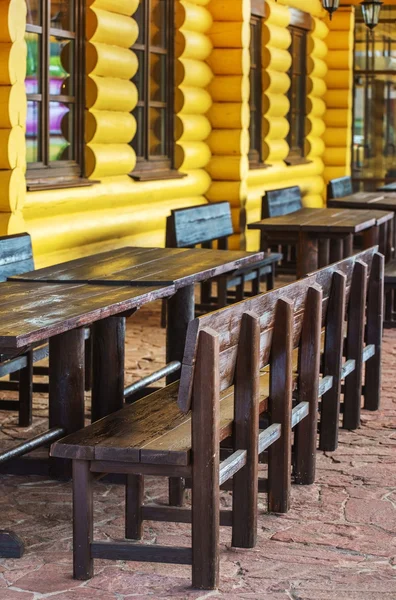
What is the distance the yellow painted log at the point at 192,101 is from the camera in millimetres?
10883

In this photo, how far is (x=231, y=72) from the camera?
11.6 m

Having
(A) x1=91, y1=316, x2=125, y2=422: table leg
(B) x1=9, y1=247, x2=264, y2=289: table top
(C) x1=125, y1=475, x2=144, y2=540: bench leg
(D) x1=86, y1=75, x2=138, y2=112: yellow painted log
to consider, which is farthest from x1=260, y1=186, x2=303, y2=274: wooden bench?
(C) x1=125, y1=475, x2=144, y2=540: bench leg

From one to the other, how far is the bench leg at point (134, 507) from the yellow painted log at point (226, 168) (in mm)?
7660

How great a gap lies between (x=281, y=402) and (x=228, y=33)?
7424mm

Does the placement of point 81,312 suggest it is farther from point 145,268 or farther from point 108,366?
point 145,268

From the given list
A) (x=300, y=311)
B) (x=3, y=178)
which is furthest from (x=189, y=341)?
(x=3, y=178)

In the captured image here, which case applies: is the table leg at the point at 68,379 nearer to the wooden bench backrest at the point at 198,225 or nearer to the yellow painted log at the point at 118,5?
the wooden bench backrest at the point at 198,225

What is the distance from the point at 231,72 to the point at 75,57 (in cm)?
296

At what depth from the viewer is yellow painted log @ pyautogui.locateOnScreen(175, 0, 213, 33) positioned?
1074cm

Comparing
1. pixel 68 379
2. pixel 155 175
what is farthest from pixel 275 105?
pixel 68 379

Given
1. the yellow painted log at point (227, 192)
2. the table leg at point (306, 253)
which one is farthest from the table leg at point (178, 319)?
the yellow painted log at point (227, 192)

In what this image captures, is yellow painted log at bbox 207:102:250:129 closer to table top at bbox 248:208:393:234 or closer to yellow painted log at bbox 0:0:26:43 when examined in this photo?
table top at bbox 248:208:393:234

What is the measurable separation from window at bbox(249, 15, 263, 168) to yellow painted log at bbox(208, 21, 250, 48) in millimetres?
1283

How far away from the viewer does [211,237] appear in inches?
367
